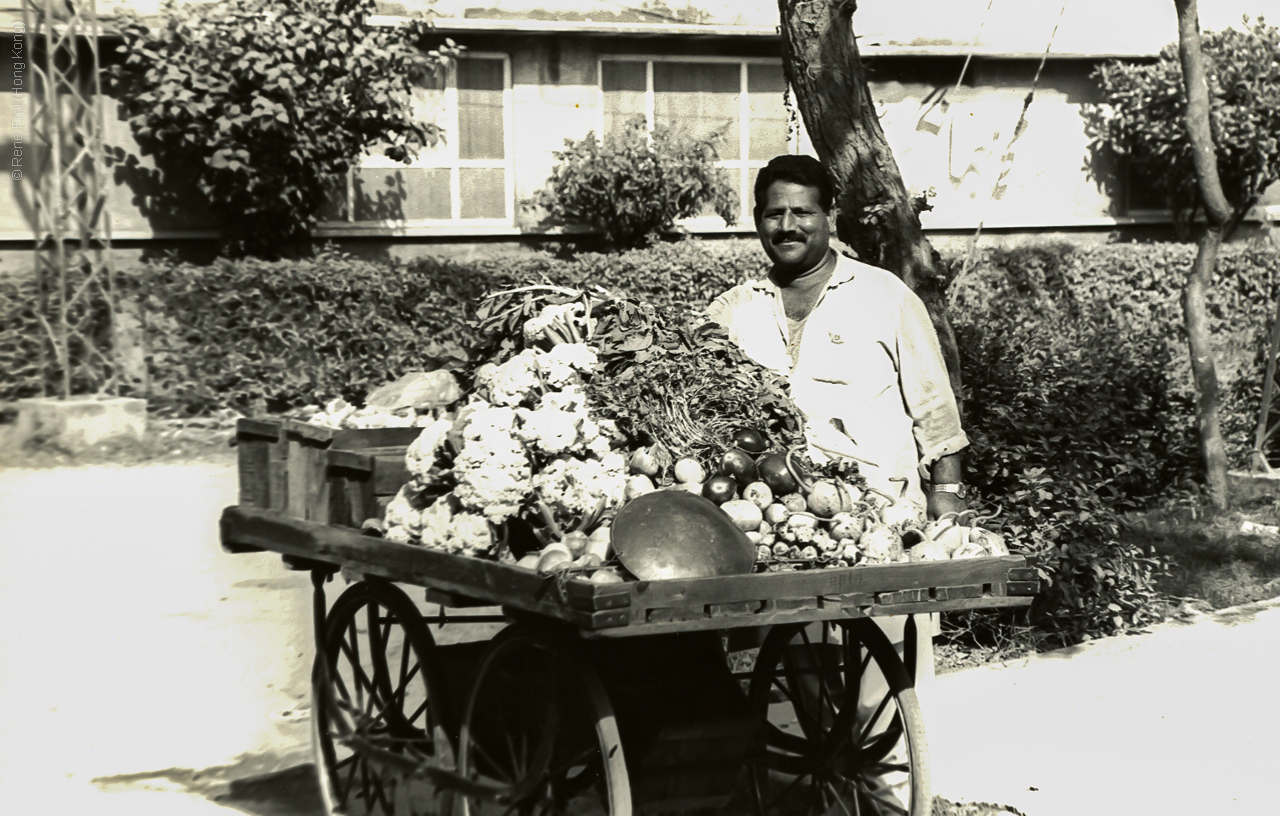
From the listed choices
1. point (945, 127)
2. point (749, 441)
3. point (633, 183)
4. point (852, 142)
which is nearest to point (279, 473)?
point (749, 441)

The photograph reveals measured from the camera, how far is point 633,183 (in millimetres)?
14430

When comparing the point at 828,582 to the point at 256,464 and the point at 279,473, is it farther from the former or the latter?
the point at 256,464

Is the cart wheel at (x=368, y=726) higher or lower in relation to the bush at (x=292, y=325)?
lower

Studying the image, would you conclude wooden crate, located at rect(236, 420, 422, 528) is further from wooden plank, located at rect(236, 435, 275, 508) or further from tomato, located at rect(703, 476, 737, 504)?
tomato, located at rect(703, 476, 737, 504)

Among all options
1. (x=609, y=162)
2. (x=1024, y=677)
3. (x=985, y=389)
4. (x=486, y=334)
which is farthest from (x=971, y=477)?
(x=609, y=162)

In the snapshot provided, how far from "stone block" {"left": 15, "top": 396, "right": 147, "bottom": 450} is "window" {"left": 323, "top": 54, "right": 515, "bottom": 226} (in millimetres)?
5254

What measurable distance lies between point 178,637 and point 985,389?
13.7 ft

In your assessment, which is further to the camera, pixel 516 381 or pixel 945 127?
pixel 945 127

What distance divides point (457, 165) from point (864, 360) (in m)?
12.0

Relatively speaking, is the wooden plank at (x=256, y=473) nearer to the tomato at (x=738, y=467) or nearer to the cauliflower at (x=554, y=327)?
the cauliflower at (x=554, y=327)

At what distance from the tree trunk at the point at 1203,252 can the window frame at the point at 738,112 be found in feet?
26.9

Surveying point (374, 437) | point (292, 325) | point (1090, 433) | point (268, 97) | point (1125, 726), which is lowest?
point (1125, 726)

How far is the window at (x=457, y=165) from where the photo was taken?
15.2 m

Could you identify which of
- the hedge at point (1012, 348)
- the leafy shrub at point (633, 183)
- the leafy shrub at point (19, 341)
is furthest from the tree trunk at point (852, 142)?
the leafy shrub at point (633, 183)
